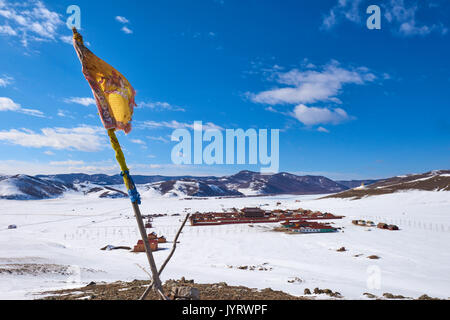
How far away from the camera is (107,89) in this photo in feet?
9.21

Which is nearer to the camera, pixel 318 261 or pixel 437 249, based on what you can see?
pixel 318 261

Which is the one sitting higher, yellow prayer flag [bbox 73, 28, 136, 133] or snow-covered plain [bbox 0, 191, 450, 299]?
yellow prayer flag [bbox 73, 28, 136, 133]

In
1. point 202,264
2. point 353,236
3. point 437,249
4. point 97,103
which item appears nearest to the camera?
point 97,103

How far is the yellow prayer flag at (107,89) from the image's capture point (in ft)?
8.94

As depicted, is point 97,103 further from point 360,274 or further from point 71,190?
point 71,190

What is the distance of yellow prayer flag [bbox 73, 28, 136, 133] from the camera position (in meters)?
2.72

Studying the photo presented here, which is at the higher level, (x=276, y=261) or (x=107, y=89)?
(x=107, y=89)

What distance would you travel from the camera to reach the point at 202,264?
19.0 meters

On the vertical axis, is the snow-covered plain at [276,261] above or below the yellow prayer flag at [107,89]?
below

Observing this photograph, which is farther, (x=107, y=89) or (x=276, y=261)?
(x=276, y=261)

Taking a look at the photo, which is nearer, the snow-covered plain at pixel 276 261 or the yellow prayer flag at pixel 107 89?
the yellow prayer flag at pixel 107 89

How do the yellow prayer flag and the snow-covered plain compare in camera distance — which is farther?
the snow-covered plain
